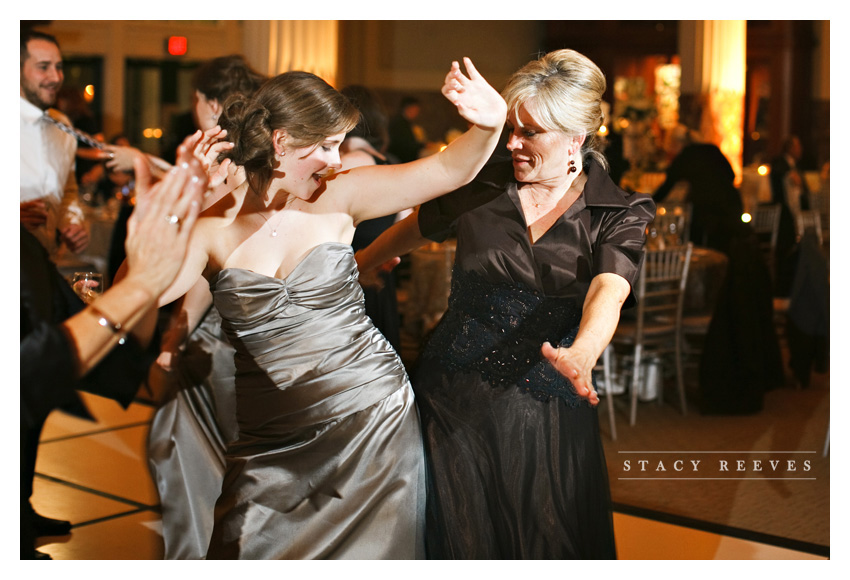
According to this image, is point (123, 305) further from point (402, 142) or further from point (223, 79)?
point (402, 142)

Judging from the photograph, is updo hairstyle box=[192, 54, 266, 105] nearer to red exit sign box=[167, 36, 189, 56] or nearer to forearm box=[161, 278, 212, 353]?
forearm box=[161, 278, 212, 353]

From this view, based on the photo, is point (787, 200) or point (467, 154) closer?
point (467, 154)

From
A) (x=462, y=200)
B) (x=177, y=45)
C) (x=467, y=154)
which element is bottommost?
(x=462, y=200)

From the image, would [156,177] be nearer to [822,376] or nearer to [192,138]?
[192,138]

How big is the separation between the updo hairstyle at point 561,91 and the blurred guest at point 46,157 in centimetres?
147

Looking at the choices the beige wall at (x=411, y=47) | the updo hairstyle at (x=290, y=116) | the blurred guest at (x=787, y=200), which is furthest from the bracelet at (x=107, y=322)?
the beige wall at (x=411, y=47)

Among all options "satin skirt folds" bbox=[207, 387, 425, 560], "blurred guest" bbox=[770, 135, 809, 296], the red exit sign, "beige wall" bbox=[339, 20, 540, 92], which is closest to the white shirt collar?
"satin skirt folds" bbox=[207, 387, 425, 560]

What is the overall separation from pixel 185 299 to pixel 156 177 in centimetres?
47

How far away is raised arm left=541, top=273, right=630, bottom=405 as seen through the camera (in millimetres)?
Result: 1835

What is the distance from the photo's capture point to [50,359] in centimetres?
172

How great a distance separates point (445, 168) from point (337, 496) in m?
0.81

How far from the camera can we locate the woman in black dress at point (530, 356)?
2.15 meters

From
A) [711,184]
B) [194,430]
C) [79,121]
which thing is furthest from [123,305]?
[79,121]
